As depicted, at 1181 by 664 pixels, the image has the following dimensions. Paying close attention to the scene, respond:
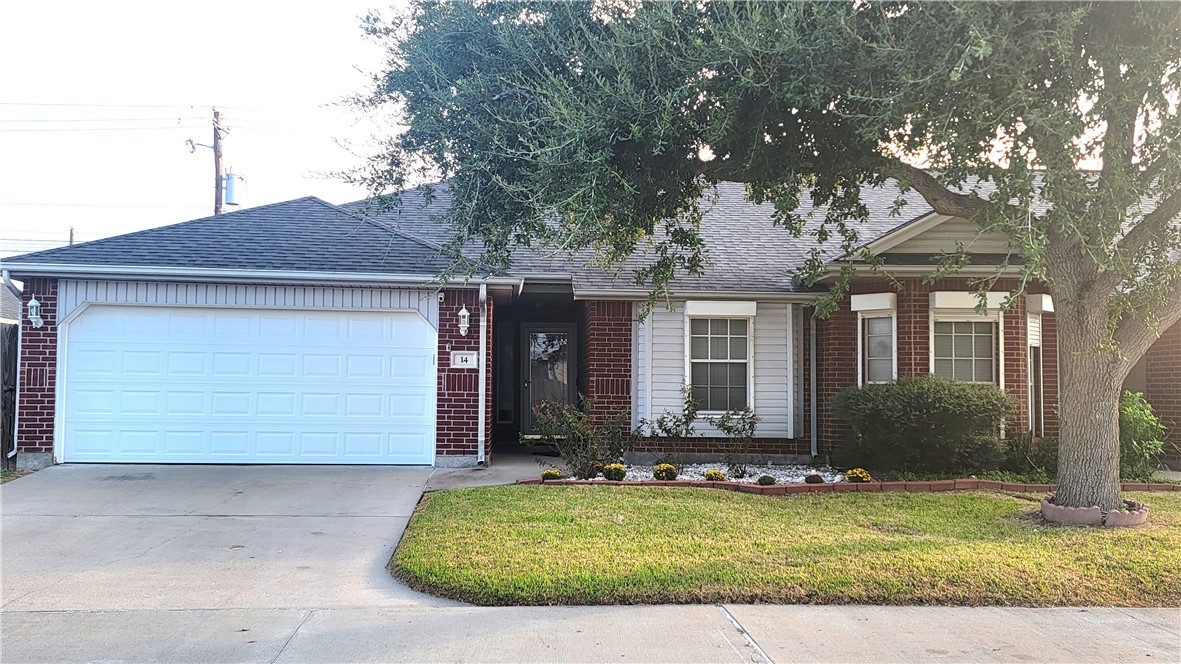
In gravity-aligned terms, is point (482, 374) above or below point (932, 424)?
above

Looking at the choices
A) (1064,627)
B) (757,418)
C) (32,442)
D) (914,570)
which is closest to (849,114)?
(914,570)

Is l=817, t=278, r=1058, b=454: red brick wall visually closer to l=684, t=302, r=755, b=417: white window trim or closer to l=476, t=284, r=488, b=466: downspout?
l=684, t=302, r=755, b=417: white window trim

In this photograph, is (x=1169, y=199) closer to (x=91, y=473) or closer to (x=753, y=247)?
(x=753, y=247)

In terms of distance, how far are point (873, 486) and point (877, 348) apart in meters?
3.08

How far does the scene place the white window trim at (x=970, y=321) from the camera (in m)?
11.3

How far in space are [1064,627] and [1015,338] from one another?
23.8ft

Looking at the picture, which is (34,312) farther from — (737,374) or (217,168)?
(217,168)

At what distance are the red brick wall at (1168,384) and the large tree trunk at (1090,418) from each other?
17.6 feet

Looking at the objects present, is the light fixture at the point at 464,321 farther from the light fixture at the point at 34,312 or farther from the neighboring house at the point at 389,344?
the light fixture at the point at 34,312

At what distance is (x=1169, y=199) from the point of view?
22.9 feet

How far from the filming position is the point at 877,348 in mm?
11758

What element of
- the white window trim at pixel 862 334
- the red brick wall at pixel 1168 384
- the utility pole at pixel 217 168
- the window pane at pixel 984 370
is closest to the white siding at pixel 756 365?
the white window trim at pixel 862 334

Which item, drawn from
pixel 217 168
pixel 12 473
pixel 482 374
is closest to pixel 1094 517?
pixel 482 374

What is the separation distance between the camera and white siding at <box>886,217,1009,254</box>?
1138cm
